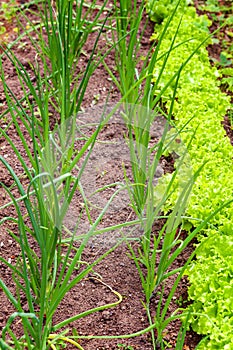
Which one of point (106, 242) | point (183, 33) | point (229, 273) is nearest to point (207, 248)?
point (229, 273)

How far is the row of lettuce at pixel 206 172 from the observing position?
2.61 meters

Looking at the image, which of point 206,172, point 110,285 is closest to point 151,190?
point 110,285

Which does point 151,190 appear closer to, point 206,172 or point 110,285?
point 110,285

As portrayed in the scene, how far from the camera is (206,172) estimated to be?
10.7ft

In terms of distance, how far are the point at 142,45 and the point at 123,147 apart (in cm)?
115

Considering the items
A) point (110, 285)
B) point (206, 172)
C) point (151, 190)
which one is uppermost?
point (151, 190)

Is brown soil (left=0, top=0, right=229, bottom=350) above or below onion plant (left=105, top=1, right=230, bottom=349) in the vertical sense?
below

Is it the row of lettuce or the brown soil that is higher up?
the row of lettuce

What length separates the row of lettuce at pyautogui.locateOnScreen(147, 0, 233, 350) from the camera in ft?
8.57

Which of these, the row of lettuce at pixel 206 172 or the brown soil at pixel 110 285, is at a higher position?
the row of lettuce at pixel 206 172

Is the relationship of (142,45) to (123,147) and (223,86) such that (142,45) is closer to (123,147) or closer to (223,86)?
(223,86)

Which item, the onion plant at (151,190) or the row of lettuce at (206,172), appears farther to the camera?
the row of lettuce at (206,172)

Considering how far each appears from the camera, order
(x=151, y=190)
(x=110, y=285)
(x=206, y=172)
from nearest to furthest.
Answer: (x=151, y=190), (x=110, y=285), (x=206, y=172)

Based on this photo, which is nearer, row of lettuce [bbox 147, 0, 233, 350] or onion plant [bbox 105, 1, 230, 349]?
onion plant [bbox 105, 1, 230, 349]
